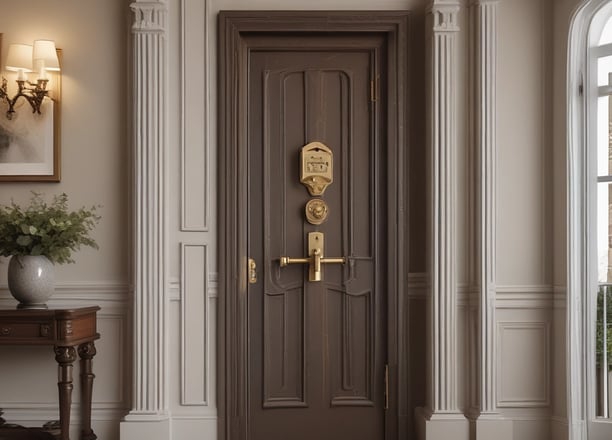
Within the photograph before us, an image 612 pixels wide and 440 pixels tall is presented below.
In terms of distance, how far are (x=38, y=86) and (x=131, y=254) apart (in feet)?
3.40

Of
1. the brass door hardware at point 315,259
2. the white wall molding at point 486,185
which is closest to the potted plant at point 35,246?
the brass door hardware at point 315,259

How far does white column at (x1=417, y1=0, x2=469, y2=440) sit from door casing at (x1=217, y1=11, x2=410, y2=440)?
0.54ft

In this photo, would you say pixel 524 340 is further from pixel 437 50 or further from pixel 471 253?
pixel 437 50

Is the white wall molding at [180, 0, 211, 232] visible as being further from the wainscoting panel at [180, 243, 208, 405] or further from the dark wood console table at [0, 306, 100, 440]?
the dark wood console table at [0, 306, 100, 440]

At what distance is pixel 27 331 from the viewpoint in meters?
4.49

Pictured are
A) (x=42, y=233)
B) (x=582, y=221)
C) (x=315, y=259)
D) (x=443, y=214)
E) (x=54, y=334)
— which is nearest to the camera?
(x=54, y=334)

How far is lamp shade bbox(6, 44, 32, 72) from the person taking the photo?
497 centimetres

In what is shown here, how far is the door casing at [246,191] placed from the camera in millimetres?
4973

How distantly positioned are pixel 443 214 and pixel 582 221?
720 mm

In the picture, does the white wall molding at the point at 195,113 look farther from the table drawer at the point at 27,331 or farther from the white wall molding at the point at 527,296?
the white wall molding at the point at 527,296

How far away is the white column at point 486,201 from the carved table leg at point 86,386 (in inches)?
80.6

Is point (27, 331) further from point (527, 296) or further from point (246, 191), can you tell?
point (527, 296)

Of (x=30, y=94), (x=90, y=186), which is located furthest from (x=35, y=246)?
(x=30, y=94)

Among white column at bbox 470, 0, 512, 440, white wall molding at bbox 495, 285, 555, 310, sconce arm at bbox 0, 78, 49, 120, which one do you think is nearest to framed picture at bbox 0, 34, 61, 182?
sconce arm at bbox 0, 78, 49, 120
